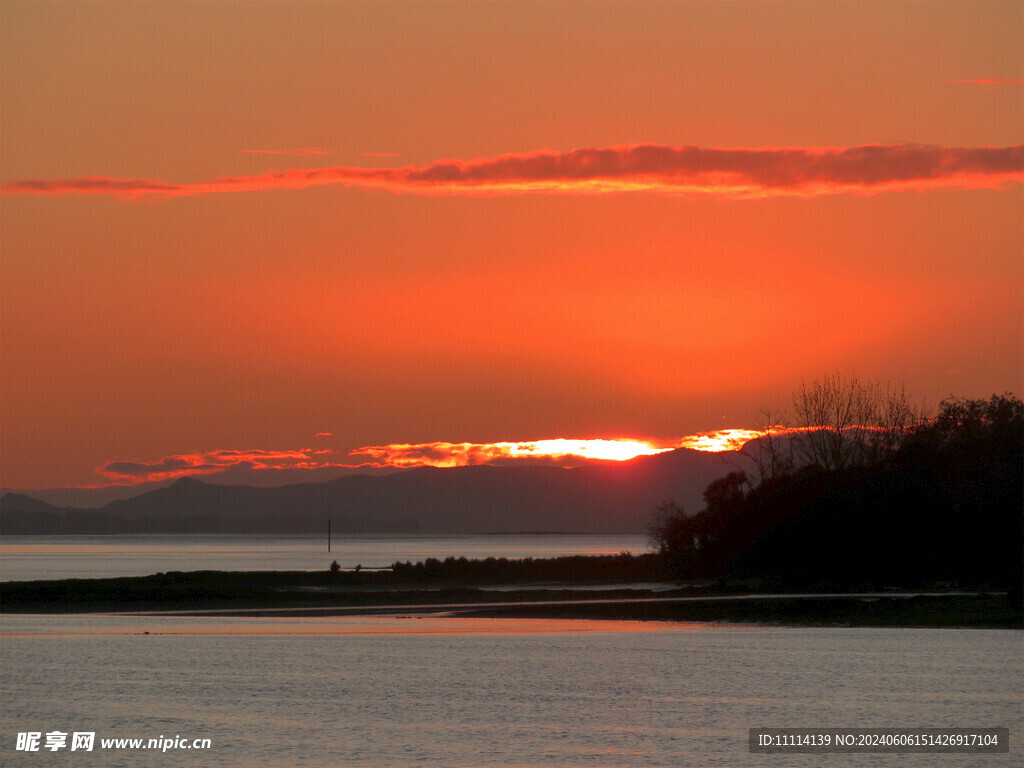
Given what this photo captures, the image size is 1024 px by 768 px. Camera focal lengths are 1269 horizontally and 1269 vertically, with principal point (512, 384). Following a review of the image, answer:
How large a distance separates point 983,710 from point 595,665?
1611 centimetres

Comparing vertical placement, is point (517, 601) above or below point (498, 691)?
above

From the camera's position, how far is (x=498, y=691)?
43.7m

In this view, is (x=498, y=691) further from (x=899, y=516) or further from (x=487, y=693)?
(x=899, y=516)

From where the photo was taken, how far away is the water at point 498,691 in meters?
33.3

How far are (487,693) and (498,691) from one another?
57 cm

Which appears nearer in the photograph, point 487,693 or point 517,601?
point 487,693

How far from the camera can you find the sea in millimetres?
33281

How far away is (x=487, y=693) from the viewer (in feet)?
142

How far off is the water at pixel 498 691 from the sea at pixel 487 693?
126 millimetres

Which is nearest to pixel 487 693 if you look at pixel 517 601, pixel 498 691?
pixel 498 691

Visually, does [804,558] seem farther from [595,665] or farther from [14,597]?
[14,597]

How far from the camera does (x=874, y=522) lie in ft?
276

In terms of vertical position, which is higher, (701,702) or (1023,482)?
(1023,482)

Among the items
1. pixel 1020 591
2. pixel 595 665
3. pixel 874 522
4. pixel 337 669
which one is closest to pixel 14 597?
pixel 337 669
